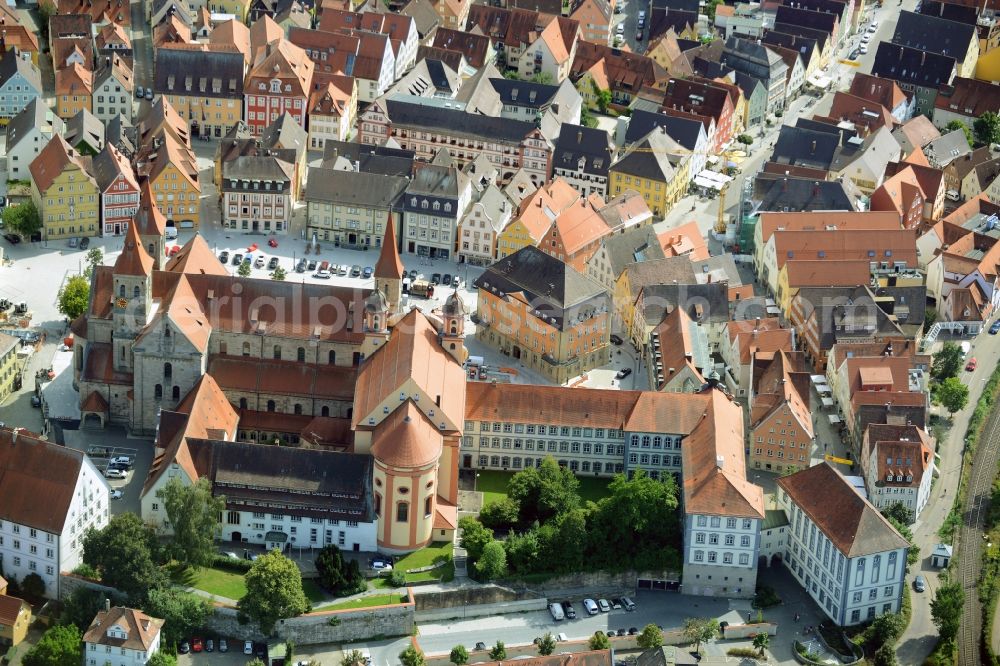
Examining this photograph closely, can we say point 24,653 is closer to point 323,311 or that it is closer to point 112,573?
point 112,573

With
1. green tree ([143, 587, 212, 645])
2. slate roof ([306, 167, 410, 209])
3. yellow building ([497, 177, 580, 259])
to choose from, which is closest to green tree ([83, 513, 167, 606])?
green tree ([143, 587, 212, 645])

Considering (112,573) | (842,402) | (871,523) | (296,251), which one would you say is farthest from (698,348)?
(112,573)

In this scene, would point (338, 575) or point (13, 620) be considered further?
point (338, 575)

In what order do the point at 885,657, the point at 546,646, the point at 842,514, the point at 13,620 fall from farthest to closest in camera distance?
the point at 842,514 < the point at 885,657 < the point at 546,646 < the point at 13,620

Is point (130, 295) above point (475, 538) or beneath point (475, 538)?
above

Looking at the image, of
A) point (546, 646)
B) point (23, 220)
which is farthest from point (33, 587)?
point (23, 220)

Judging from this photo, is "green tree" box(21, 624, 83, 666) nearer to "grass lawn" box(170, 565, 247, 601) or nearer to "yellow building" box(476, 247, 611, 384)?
"grass lawn" box(170, 565, 247, 601)

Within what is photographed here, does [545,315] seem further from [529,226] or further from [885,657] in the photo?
[885,657]
